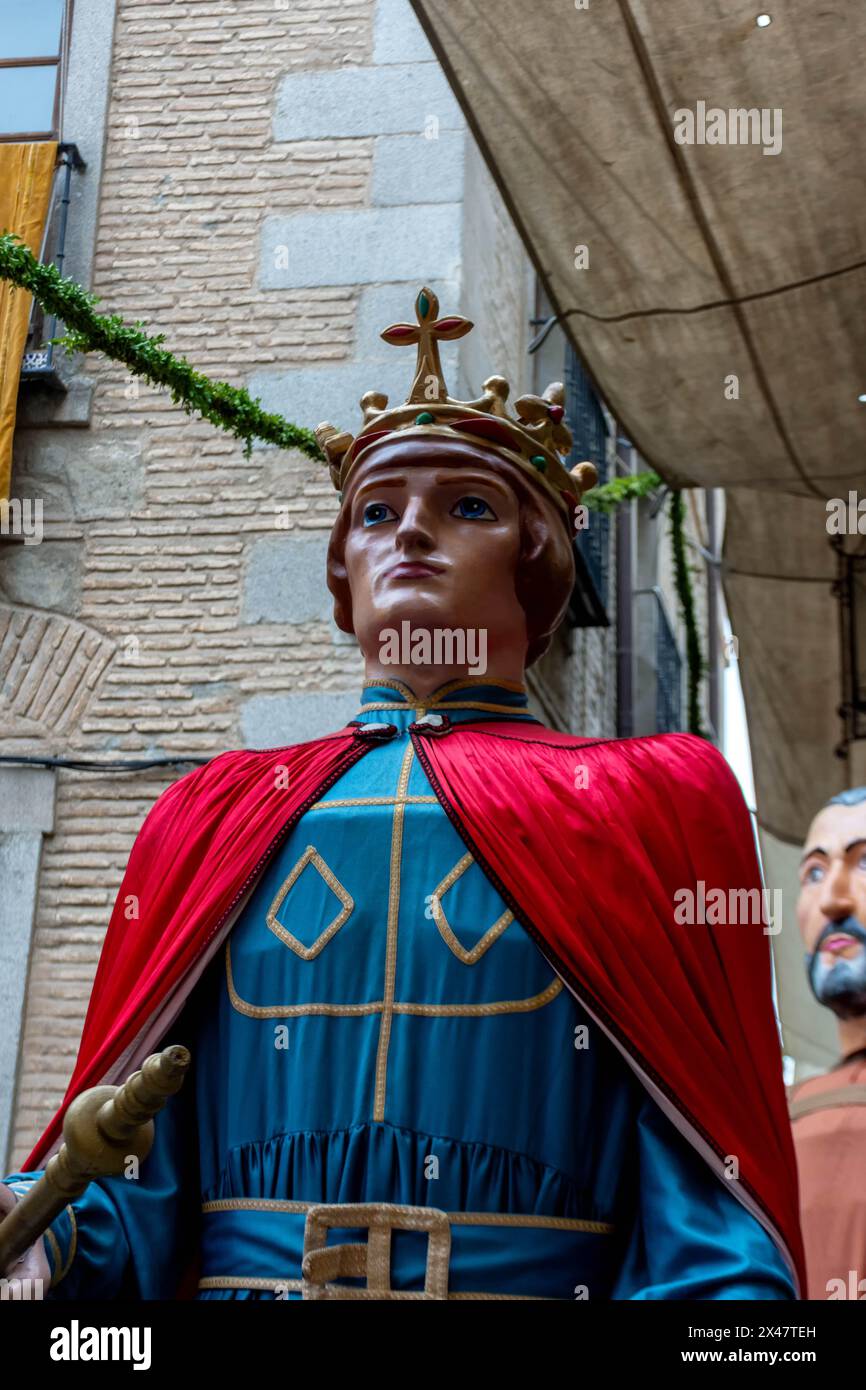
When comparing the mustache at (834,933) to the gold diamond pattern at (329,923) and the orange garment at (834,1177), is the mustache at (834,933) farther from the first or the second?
the gold diamond pattern at (329,923)

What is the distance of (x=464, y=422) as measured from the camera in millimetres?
3795

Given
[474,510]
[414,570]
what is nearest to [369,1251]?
[414,570]

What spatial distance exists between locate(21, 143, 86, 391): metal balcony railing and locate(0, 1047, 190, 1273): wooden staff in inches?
210

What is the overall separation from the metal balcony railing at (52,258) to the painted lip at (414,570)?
13.8 ft

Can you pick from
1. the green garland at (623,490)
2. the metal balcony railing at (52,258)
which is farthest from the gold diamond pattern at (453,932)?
the green garland at (623,490)

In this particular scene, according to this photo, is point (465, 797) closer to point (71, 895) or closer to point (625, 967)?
point (625, 967)

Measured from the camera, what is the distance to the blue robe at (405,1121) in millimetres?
3014

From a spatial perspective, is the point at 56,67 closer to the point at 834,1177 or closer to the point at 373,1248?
the point at 834,1177

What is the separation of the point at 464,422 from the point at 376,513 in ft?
0.86

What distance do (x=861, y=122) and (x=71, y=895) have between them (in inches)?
152

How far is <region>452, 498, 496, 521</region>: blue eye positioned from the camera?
370 cm
